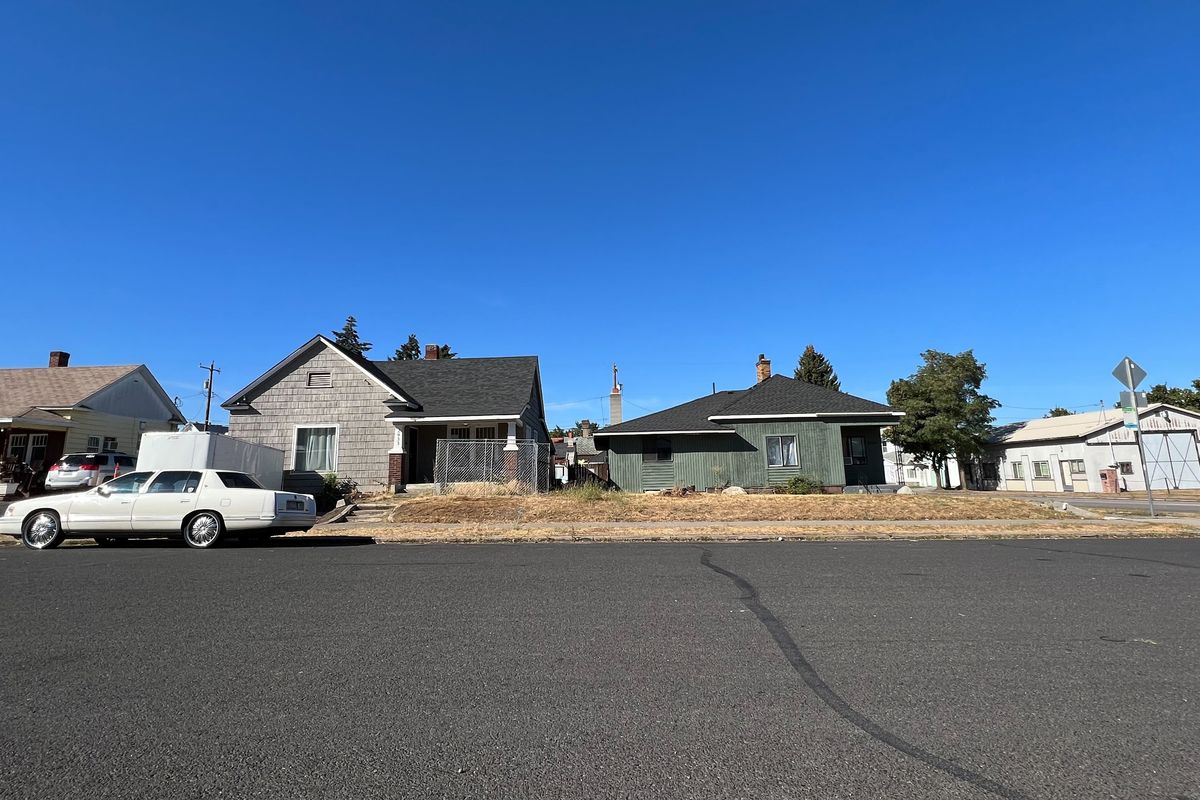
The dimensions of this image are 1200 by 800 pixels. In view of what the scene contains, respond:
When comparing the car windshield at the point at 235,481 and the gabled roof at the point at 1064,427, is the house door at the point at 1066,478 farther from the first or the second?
the car windshield at the point at 235,481

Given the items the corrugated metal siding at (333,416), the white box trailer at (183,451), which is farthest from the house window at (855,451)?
the white box trailer at (183,451)

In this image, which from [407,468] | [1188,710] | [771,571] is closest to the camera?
[1188,710]

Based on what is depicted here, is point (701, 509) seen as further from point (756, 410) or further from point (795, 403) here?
point (795, 403)

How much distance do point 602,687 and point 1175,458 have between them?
44.1 metres

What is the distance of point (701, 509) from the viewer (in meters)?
15.6

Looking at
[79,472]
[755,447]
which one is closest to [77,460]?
[79,472]

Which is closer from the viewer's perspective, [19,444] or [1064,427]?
[19,444]

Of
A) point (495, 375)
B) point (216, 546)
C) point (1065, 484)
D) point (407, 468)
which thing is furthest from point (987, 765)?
point (1065, 484)

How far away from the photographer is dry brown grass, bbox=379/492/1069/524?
14.7m

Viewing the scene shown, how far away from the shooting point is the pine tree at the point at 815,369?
179 ft

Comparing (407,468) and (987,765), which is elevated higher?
(407,468)

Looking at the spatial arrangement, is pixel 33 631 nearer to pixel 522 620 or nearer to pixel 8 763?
pixel 8 763

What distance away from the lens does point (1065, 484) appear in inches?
1380

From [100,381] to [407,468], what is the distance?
1798 centimetres
